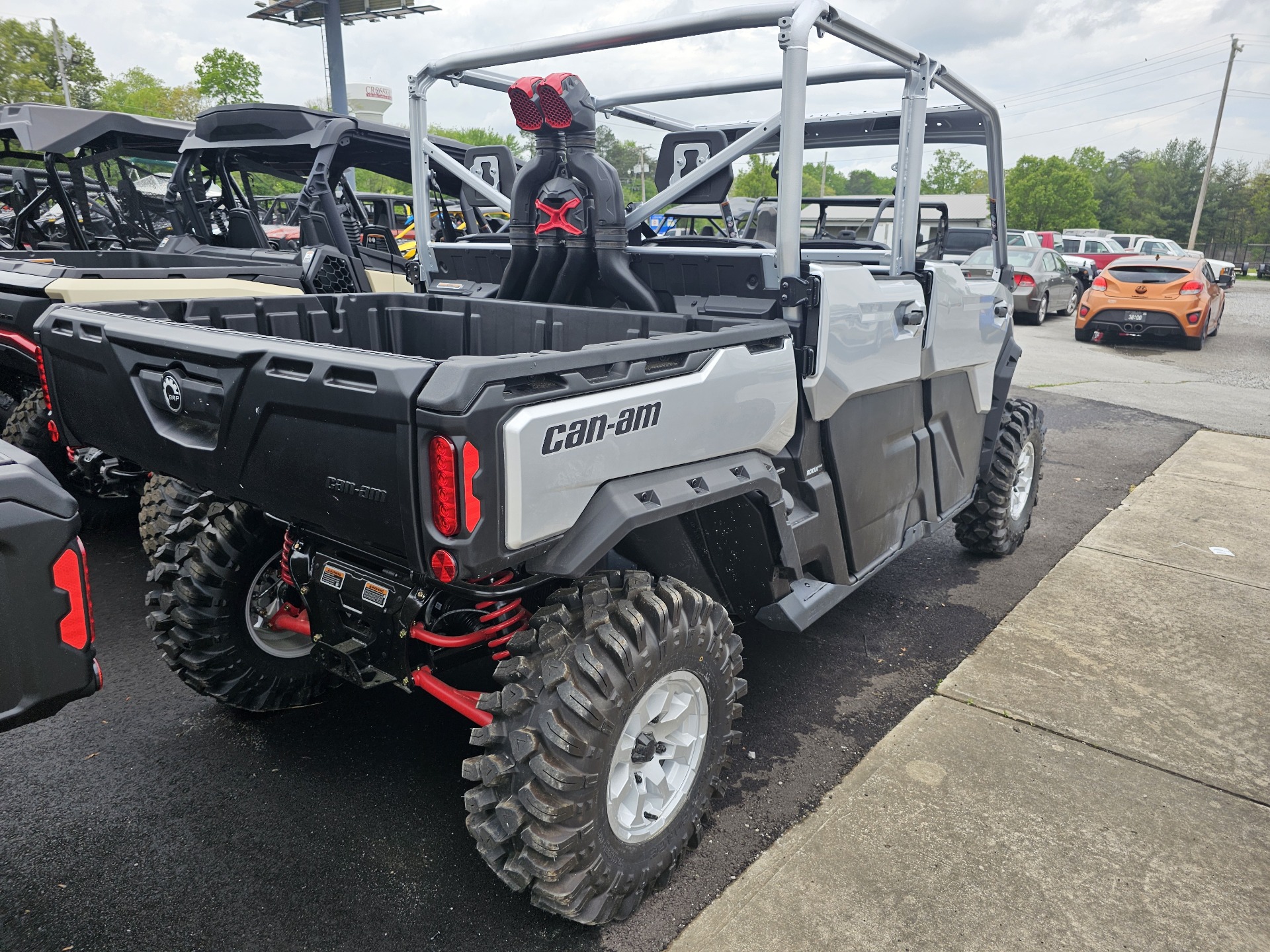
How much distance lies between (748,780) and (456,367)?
196cm

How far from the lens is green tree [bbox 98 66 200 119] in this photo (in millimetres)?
45719

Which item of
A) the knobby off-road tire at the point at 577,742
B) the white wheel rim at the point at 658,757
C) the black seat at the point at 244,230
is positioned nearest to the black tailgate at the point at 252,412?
the knobby off-road tire at the point at 577,742

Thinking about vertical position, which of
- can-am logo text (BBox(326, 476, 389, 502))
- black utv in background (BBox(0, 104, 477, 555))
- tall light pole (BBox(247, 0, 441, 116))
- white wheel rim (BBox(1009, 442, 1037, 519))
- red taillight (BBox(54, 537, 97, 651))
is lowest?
white wheel rim (BBox(1009, 442, 1037, 519))

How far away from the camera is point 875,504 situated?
370 cm

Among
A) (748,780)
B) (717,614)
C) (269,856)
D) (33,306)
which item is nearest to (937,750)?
(748,780)

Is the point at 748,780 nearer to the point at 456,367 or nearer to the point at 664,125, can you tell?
the point at 456,367

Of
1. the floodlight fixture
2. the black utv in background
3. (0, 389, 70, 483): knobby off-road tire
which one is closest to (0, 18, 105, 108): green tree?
the floodlight fixture

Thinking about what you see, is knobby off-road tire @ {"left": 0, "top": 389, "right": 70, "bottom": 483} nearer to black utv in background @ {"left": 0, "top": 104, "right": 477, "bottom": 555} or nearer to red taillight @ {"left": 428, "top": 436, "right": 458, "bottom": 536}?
black utv in background @ {"left": 0, "top": 104, "right": 477, "bottom": 555}

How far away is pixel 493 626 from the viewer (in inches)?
102

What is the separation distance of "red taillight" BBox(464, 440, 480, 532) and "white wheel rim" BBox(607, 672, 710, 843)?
0.73m

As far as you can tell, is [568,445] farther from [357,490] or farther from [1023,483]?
[1023,483]

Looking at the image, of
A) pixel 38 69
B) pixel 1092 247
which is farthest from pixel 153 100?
pixel 1092 247

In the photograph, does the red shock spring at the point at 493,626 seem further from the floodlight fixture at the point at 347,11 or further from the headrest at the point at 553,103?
the floodlight fixture at the point at 347,11

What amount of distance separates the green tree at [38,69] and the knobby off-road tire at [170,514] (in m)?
40.4
